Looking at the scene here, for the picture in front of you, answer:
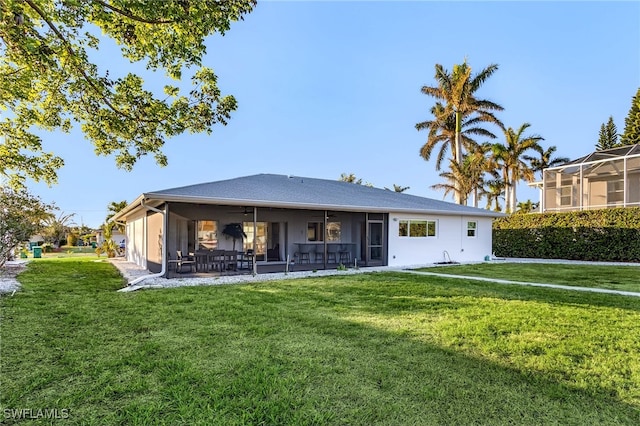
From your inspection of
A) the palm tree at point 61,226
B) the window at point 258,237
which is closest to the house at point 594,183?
the window at point 258,237

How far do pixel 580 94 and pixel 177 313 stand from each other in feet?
96.1

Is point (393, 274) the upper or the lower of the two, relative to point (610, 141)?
lower

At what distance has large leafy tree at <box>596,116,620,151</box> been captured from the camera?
35.7 meters

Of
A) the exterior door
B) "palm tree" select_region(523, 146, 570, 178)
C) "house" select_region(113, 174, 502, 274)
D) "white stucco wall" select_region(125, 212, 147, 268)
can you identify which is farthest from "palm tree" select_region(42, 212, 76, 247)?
"palm tree" select_region(523, 146, 570, 178)

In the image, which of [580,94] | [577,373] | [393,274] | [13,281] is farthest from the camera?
[580,94]

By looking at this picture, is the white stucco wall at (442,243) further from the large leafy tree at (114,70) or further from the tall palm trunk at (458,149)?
the tall palm trunk at (458,149)

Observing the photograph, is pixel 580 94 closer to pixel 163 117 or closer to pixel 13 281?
pixel 163 117

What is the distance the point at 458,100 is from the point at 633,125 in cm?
1706

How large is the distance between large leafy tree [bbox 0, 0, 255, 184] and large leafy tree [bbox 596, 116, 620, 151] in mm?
40471


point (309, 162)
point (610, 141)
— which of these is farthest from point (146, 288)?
point (610, 141)

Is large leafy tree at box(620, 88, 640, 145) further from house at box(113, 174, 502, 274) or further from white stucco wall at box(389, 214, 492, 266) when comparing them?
house at box(113, 174, 502, 274)

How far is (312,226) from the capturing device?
58.4ft

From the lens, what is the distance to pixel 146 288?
994 centimetres

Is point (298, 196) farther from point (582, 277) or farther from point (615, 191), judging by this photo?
point (615, 191)
